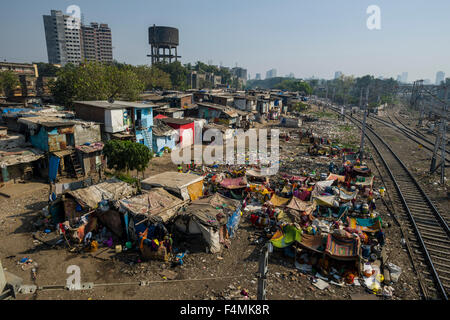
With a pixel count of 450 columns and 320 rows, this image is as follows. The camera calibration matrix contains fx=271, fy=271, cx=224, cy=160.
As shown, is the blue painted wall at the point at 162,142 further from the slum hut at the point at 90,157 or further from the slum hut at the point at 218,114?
the slum hut at the point at 218,114

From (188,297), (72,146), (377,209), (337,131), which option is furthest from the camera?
(337,131)

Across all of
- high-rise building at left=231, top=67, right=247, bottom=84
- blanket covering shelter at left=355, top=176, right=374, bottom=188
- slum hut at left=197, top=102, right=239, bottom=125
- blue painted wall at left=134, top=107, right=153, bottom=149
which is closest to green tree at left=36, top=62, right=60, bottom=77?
slum hut at left=197, top=102, right=239, bottom=125

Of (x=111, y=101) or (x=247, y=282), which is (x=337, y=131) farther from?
(x=247, y=282)

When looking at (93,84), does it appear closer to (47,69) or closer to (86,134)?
(86,134)

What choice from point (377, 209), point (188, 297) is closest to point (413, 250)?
point (377, 209)

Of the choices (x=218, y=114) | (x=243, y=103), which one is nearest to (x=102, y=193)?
(x=218, y=114)
